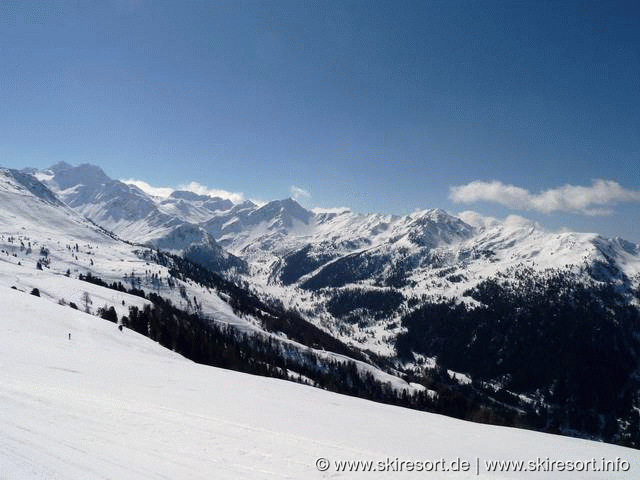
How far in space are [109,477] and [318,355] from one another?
619 feet

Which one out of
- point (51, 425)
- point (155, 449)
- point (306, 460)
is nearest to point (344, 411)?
point (306, 460)

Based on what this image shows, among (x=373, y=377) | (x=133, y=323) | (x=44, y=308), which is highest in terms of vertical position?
(x=44, y=308)

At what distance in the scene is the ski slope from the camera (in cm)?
1299

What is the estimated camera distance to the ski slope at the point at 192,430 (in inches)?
512

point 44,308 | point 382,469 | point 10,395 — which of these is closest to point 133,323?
point 44,308

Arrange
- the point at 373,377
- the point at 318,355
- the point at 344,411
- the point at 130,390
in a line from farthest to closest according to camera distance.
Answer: the point at 318,355 → the point at 373,377 → the point at 344,411 → the point at 130,390

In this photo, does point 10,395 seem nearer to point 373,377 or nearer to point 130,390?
point 130,390

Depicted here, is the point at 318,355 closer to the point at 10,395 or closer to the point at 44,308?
the point at 44,308

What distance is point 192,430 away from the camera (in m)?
18.7

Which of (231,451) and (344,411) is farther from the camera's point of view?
(344,411)

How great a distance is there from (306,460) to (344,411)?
15.9 meters

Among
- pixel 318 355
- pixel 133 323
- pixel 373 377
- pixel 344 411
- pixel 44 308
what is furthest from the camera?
pixel 318 355

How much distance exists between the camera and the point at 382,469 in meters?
17.6

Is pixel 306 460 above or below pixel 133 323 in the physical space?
above
